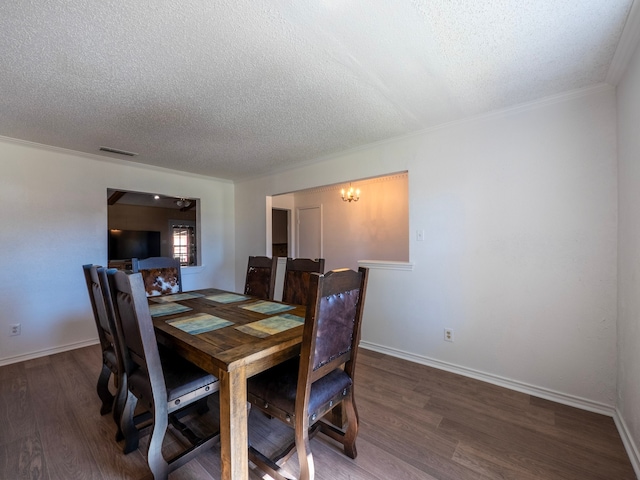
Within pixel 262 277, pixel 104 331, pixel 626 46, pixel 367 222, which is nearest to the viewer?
pixel 626 46

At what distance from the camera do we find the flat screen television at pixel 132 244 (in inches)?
246

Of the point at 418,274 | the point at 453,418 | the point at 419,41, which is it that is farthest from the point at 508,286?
the point at 419,41

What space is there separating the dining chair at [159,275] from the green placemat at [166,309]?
0.62m

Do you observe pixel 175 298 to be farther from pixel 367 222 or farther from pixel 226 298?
pixel 367 222

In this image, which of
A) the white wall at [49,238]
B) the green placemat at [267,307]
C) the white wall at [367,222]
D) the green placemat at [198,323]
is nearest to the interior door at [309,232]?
the white wall at [367,222]

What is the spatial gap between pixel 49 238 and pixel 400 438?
3.96 m

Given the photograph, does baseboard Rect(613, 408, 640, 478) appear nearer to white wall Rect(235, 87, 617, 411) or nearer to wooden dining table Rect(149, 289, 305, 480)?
white wall Rect(235, 87, 617, 411)

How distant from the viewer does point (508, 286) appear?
2.25 metres

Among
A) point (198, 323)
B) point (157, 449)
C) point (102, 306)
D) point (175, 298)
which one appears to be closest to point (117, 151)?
point (175, 298)

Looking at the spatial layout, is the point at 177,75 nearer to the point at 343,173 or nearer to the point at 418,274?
the point at 343,173

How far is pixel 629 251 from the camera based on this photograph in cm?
161

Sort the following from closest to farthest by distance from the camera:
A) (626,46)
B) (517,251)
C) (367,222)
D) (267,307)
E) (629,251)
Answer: (626,46) < (629,251) < (267,307) < (517,251) < (367,222)

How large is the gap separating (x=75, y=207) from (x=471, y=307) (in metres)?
4.39

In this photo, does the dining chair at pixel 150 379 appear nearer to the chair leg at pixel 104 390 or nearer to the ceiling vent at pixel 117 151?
the chair leg at pixel 104 390
